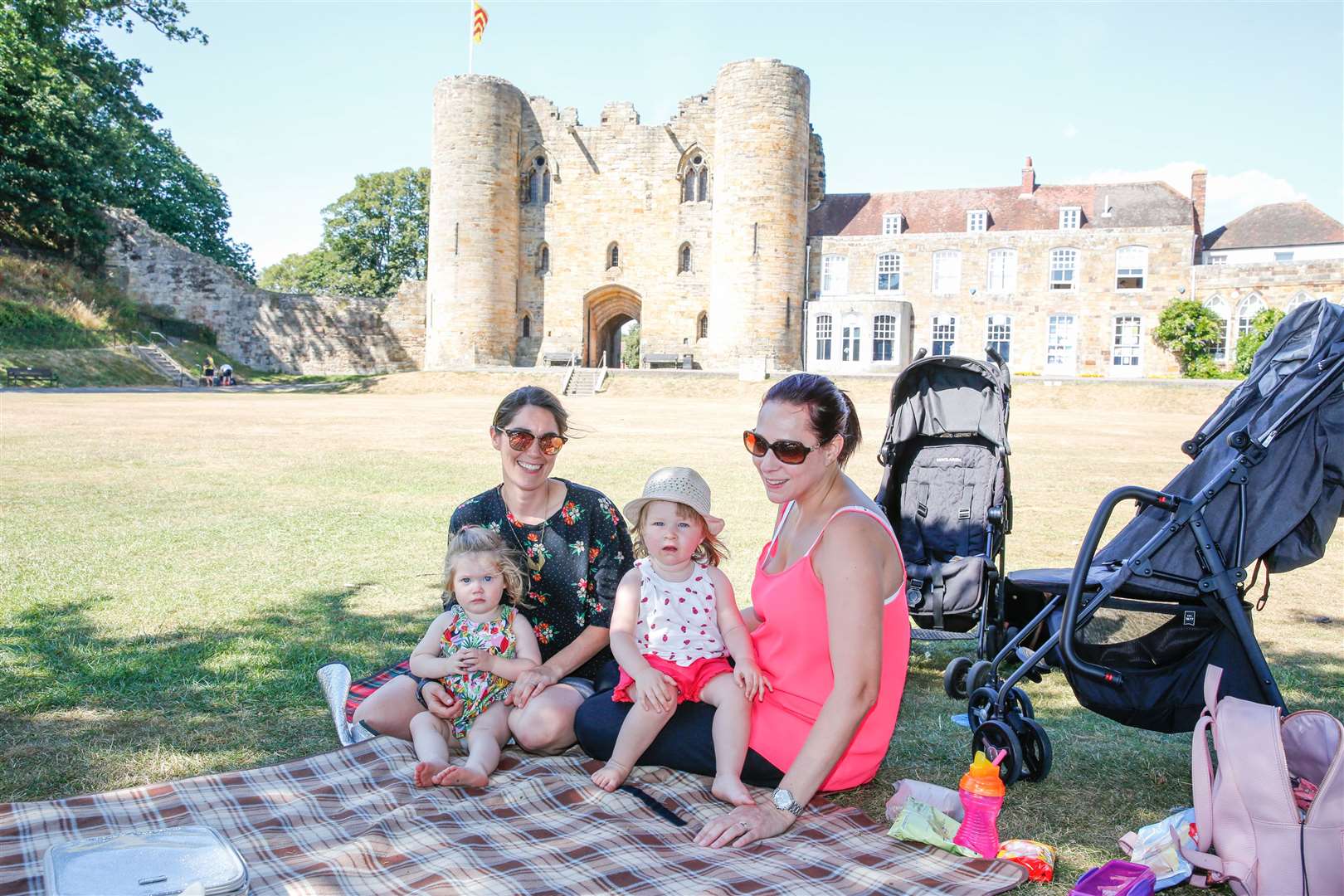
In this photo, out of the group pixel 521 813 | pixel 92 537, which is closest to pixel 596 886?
pixel 521 813

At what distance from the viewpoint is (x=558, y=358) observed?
38.4 metres

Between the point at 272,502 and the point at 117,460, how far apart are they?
3.84 meters

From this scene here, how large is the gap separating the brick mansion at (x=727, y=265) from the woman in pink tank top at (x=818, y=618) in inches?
1324

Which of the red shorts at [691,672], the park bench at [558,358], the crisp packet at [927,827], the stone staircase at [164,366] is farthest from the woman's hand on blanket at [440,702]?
the park bench at [558,358]

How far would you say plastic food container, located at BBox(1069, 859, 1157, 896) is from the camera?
97.1 inches

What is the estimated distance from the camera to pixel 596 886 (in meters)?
2.53

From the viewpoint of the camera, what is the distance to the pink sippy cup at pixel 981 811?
278 cm

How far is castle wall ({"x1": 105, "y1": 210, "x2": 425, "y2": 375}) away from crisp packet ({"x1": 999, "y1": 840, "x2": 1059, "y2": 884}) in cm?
4190

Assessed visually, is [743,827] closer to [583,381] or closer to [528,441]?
[528,441]

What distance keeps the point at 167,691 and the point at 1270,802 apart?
4012mm

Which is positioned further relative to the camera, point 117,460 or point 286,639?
point 117,460

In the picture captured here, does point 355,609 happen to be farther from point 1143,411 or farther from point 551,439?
point 1143,411

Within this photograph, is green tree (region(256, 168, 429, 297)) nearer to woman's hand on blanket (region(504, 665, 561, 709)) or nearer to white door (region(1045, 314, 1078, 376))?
white door (region(1045, 314, 1078, 376))

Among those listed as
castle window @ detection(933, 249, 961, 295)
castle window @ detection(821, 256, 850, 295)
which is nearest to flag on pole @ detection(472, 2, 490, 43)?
castle window @ detection(821, 256, 850, 295)
